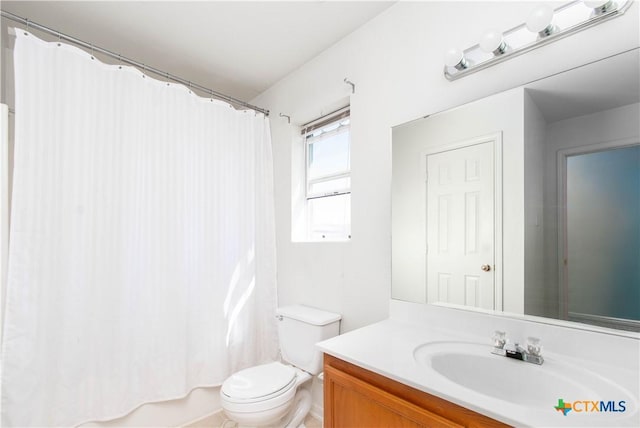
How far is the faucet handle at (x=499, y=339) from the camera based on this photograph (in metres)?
1.11

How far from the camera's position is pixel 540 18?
1057mm

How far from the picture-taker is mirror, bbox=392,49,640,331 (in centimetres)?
99

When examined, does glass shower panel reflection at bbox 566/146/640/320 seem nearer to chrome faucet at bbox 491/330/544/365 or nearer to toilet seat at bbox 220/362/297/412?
chrome faucet at bbox 491/330/544/365

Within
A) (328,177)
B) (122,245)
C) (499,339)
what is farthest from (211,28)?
(499,339)

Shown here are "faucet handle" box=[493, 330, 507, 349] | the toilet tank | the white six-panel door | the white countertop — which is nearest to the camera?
the white countertop

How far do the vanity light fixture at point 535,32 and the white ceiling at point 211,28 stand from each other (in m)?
0.62

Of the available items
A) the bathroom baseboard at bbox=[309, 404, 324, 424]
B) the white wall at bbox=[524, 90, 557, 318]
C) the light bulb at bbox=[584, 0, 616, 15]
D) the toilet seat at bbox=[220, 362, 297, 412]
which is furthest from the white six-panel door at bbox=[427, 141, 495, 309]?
the bathroom baseboard at bbox=[309, 404, 324, 424]

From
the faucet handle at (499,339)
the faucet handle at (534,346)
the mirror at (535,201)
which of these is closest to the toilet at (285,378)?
the mirror at (535,201)

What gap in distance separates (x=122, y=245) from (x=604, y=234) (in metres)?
2.20

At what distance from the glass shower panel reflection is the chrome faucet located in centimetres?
18

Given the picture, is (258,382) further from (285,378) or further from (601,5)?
(601,5)

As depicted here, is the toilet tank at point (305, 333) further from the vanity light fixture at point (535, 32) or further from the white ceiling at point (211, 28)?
the white ceiling at point (211, 28)

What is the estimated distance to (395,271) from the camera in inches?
61.3

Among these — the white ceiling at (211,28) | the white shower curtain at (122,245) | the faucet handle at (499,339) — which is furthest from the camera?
the white ceiling at (211,28)
